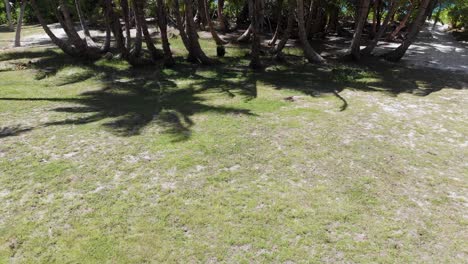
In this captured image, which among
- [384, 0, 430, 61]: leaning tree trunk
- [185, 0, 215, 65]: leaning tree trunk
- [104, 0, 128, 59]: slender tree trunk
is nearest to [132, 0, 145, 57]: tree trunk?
[104, 0, 128, 59]: slender tree trunk

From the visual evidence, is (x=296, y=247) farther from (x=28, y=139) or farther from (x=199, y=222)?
(x=28, y=139)

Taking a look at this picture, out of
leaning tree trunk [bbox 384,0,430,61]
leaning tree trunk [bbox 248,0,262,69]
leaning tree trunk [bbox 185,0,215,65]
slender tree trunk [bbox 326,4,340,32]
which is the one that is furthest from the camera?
slender tree trunk [bbox 326,4,340,32]

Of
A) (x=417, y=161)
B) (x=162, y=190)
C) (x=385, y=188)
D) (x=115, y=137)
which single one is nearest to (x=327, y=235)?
(x=385, y=188)

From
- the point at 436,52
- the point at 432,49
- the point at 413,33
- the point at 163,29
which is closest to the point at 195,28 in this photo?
the point at 163,29

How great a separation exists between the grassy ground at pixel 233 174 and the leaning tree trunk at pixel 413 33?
498 cm

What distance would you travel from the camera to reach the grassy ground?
519 cm

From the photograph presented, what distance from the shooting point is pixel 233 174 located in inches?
279

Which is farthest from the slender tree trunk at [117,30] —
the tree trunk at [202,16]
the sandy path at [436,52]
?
the sandy path at [436,52]

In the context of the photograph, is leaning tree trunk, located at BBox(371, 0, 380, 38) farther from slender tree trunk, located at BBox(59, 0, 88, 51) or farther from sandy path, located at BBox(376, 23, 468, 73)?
slender tree trunk, located at BBox(59, 0, 88, 51)

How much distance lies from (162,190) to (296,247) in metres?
2.76

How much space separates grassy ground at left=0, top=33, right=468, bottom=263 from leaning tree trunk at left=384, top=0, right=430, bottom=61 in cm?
498

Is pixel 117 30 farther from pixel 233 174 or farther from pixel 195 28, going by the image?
pixel 233 174

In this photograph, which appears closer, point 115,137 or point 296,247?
point 296,247

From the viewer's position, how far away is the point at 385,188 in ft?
21.6
